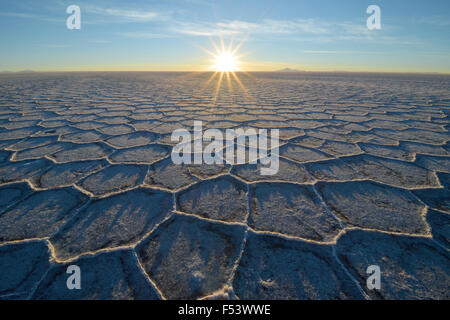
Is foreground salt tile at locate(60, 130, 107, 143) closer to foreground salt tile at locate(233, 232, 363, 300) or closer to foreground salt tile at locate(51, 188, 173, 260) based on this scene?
foreground salt tile at locate(51, 188, 173, 260)

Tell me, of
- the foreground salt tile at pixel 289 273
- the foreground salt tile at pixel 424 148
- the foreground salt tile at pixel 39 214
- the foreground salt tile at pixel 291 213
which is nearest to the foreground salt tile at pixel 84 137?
the foreground salt tile at pixel 39 214

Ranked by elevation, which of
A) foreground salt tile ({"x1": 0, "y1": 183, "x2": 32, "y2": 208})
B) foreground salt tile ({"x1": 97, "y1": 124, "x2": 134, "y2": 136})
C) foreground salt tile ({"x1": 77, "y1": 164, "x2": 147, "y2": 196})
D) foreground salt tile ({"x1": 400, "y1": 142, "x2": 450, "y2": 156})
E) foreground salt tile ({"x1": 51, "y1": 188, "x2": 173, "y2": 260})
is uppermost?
foreground salt tile ({"x1": 97, "y1": 124, "x2": 134, "y2": 136})

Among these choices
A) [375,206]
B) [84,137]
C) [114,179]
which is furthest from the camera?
[84,137]

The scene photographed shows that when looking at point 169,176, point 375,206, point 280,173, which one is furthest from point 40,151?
point 375,206

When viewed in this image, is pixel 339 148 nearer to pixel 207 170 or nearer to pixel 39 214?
pixel 207 170

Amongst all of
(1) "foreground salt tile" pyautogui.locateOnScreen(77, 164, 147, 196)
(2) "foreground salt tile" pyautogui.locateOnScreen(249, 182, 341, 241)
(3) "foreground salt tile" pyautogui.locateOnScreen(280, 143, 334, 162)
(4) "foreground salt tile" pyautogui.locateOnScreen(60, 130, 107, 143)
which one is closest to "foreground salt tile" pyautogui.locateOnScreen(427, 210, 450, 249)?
(2) "foreground salt tile" pyautogui.locateOnScreen(249, 182, 341, 241)

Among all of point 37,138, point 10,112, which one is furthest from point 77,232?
point 10,112
